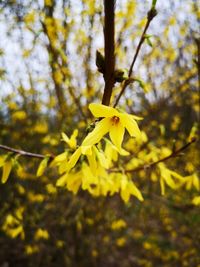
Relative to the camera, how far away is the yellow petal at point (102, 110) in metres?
1.02

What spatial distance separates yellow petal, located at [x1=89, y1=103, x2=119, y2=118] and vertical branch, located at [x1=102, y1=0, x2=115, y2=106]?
0.19ft

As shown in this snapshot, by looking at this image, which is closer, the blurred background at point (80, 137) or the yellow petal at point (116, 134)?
the yellow petal at point (116, 134)

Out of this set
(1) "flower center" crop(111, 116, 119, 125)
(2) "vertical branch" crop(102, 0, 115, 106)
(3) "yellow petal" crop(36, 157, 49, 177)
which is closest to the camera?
(2) "vertical branch" crop(102, 0, 115, 106)

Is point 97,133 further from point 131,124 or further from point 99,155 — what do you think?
point 99,155

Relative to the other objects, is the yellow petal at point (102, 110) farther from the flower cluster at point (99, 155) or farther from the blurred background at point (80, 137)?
the blurred background at point (80, 137)

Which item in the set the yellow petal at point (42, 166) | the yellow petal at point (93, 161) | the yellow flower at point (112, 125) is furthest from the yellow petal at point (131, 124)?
the yellow petal at point (42, 166)

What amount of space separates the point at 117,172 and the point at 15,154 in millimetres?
625

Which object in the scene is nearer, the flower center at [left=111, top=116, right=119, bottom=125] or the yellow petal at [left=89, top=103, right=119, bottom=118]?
the yellow petal at [left=89, top=103, right=119, bottom=118]

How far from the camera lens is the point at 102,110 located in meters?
1.05

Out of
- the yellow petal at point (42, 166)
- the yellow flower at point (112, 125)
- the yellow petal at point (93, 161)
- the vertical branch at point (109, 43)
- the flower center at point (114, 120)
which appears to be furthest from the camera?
the yellow petal at point (42, 166)

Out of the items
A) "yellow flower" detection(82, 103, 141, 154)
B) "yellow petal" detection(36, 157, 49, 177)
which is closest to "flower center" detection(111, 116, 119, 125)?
"yellow flower" detection(82, 103, 141, 154)

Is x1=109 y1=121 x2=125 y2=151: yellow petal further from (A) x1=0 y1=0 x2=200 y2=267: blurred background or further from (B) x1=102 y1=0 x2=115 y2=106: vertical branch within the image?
(A) x1=0 y1=0 x2=200 y2=267: blurred background

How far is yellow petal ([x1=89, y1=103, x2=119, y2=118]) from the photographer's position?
102 centimetres

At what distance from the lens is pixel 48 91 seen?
548 cm
